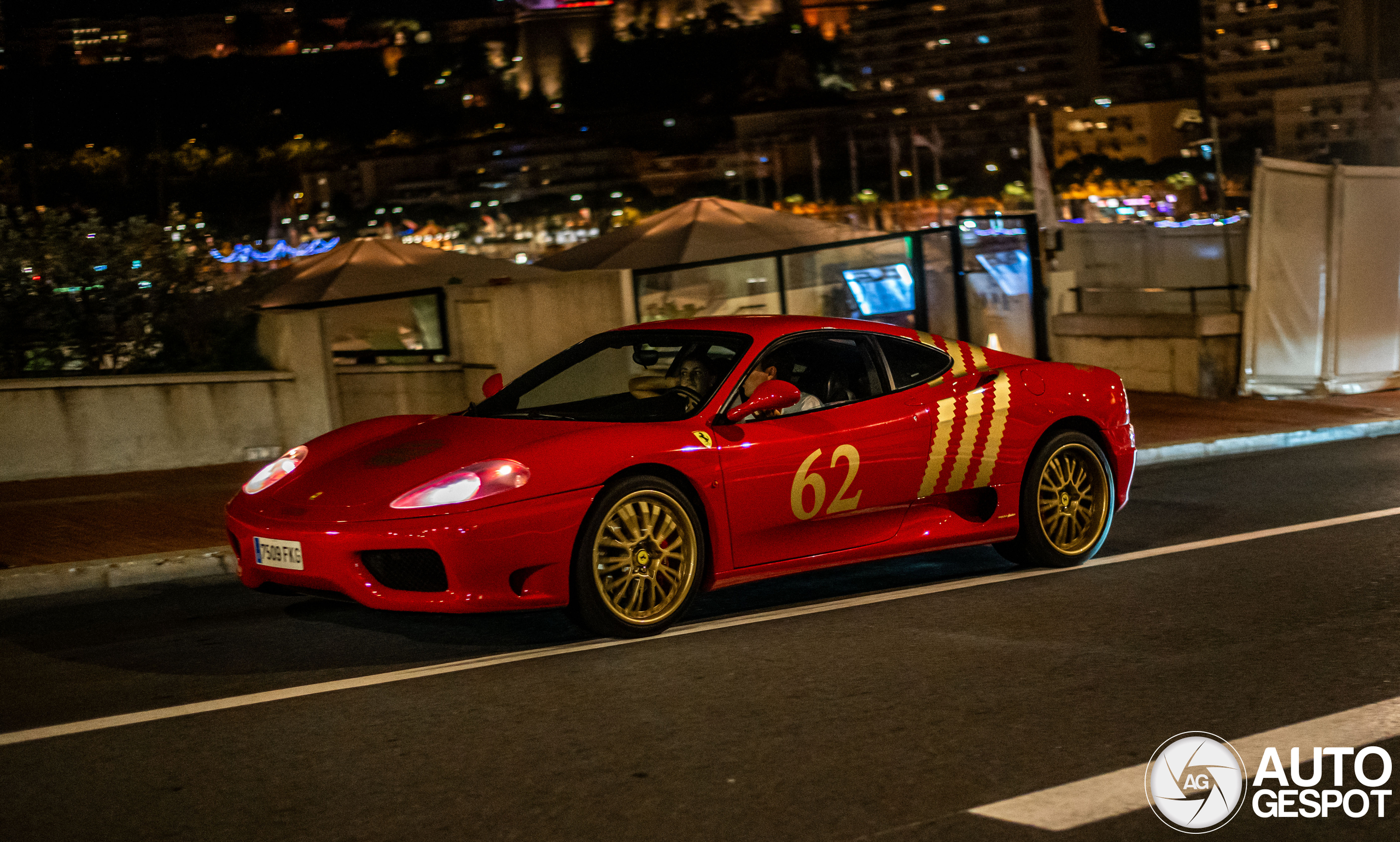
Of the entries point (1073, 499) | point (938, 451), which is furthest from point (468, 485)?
point (1073, 499)

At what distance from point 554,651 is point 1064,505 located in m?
3.03

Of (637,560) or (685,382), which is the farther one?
(685,382)

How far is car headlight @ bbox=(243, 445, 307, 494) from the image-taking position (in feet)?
20.4

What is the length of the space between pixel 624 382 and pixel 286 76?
20231cm

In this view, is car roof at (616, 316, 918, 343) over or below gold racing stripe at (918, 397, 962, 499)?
over

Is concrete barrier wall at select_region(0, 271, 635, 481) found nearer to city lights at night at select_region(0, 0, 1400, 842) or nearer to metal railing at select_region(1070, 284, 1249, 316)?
city lights at night at select_region(0, 0, 1400, 842)

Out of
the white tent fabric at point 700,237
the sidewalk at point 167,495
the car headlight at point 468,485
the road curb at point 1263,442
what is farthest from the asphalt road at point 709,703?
the white tent fabric at point 700,237

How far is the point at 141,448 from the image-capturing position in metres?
11.8

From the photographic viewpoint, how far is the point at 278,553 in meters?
5.63

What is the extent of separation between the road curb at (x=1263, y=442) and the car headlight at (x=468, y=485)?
7780 mm

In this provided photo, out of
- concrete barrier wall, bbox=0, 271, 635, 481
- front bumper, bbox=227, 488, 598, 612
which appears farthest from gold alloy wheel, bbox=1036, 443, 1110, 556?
concrete barrier wall, bbox=0, 271, 635, 481

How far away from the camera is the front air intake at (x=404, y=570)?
17.8 ft

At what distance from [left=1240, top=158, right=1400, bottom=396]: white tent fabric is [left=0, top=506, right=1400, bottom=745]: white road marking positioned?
8.42m

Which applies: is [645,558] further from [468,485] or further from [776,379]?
[776,379]
